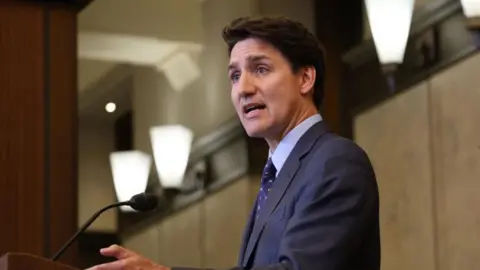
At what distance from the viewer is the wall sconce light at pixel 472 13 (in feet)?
12.3

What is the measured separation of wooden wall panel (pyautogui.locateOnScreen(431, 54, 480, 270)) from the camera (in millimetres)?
3748

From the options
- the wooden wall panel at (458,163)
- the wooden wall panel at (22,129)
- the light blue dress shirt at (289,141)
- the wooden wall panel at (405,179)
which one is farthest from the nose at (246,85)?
the wooden wall panel at (405,179)

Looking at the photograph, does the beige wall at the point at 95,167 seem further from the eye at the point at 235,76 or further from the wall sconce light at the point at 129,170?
the eye at the point at 235,76

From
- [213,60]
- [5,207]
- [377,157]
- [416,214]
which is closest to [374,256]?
[5,207]

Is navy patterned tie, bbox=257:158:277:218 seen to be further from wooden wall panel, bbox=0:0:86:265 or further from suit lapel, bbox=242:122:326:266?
wooden wall panel, bbox=0:0:86:265

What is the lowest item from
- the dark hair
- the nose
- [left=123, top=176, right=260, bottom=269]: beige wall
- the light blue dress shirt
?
[left=123, top=176, right=260, bottom=269]: beige wall

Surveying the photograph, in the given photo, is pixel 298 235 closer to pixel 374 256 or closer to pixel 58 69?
pixel 374 256

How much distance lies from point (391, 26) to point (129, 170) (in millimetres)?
1684

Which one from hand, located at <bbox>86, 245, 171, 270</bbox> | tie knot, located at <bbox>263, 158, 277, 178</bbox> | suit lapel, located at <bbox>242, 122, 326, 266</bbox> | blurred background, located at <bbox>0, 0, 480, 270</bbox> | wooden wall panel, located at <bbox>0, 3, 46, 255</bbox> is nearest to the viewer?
hand, located at <bbox>86, 245, 171, 270</bbox>

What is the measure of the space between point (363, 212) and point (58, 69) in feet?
6.84

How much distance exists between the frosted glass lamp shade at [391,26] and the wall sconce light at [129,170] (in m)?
1.56

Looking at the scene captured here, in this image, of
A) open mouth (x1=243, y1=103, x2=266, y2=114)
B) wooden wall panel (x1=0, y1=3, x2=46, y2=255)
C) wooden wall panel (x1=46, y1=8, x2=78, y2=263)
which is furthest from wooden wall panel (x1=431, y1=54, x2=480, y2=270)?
open mouth (x1=243, y1=103, x2=266, y2=114)

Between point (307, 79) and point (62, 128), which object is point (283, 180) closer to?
point (307, 79)

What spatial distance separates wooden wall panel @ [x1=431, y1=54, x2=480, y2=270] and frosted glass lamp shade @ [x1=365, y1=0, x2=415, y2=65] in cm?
25
